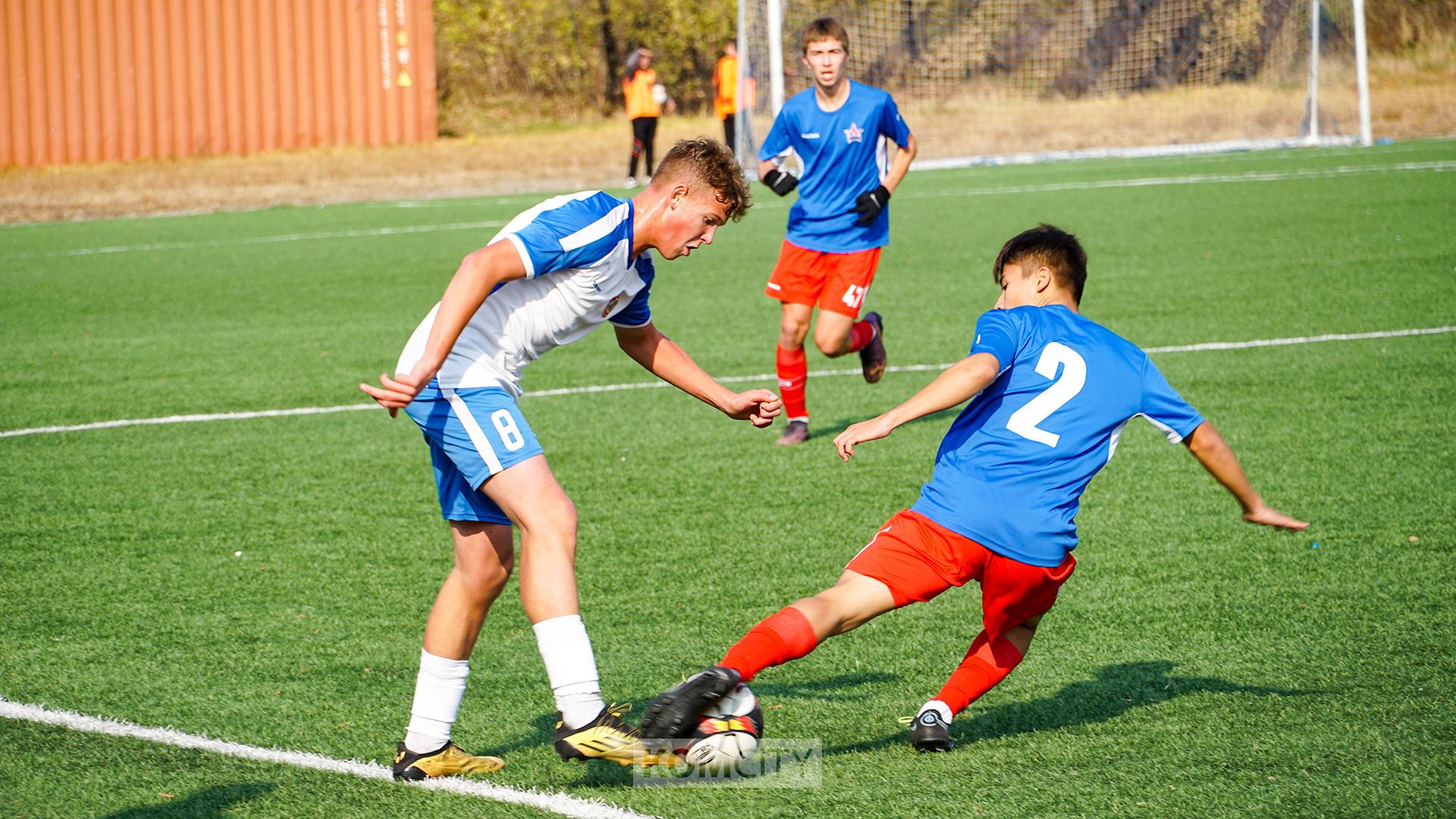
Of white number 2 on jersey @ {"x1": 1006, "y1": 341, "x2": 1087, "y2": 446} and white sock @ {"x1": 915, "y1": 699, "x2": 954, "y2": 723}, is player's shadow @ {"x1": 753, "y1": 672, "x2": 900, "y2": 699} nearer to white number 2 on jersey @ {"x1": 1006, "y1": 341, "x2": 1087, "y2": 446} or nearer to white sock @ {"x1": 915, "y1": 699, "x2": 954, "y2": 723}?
white sock @ {"x1": 915, "y1": 699, "x2": 954, "y2": 723}

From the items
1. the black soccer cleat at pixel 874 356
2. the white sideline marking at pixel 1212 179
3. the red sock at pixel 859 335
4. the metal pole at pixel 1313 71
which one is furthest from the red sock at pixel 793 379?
the metal pole at pixel 1313 71

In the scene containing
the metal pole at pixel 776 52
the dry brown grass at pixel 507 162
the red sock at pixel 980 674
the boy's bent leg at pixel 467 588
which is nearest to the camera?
the boy's bent leg at pixel 467 588

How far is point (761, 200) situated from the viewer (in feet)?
67.8

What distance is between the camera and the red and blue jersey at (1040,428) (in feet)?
11.3

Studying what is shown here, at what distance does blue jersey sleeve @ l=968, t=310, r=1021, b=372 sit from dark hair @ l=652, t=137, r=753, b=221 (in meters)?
0.68

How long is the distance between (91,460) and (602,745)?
5.13 meters

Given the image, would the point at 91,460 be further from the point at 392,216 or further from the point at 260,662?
the point at 392,216

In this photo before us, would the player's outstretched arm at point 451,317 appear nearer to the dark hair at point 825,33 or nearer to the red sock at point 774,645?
the red sock at point 774,645

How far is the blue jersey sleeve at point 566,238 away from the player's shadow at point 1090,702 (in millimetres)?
Result: 1479

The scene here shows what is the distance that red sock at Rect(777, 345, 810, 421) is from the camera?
25.0ft

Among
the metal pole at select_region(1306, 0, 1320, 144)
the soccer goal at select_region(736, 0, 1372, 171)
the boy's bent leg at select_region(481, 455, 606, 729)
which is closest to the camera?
the boy's bent leg at select_region(481, 455, 606, 729)

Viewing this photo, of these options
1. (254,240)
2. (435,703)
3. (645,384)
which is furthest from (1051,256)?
(254,240)

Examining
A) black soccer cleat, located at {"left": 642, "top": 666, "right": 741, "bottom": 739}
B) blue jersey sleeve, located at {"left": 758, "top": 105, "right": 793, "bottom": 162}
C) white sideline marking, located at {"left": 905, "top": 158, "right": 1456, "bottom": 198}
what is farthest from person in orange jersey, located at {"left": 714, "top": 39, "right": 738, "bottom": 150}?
black soccer cleat, located at {"left": 642, "top": 666, "right": 741, "bottom": 739}

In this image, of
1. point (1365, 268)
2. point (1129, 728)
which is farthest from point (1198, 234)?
point (1129, 728)
